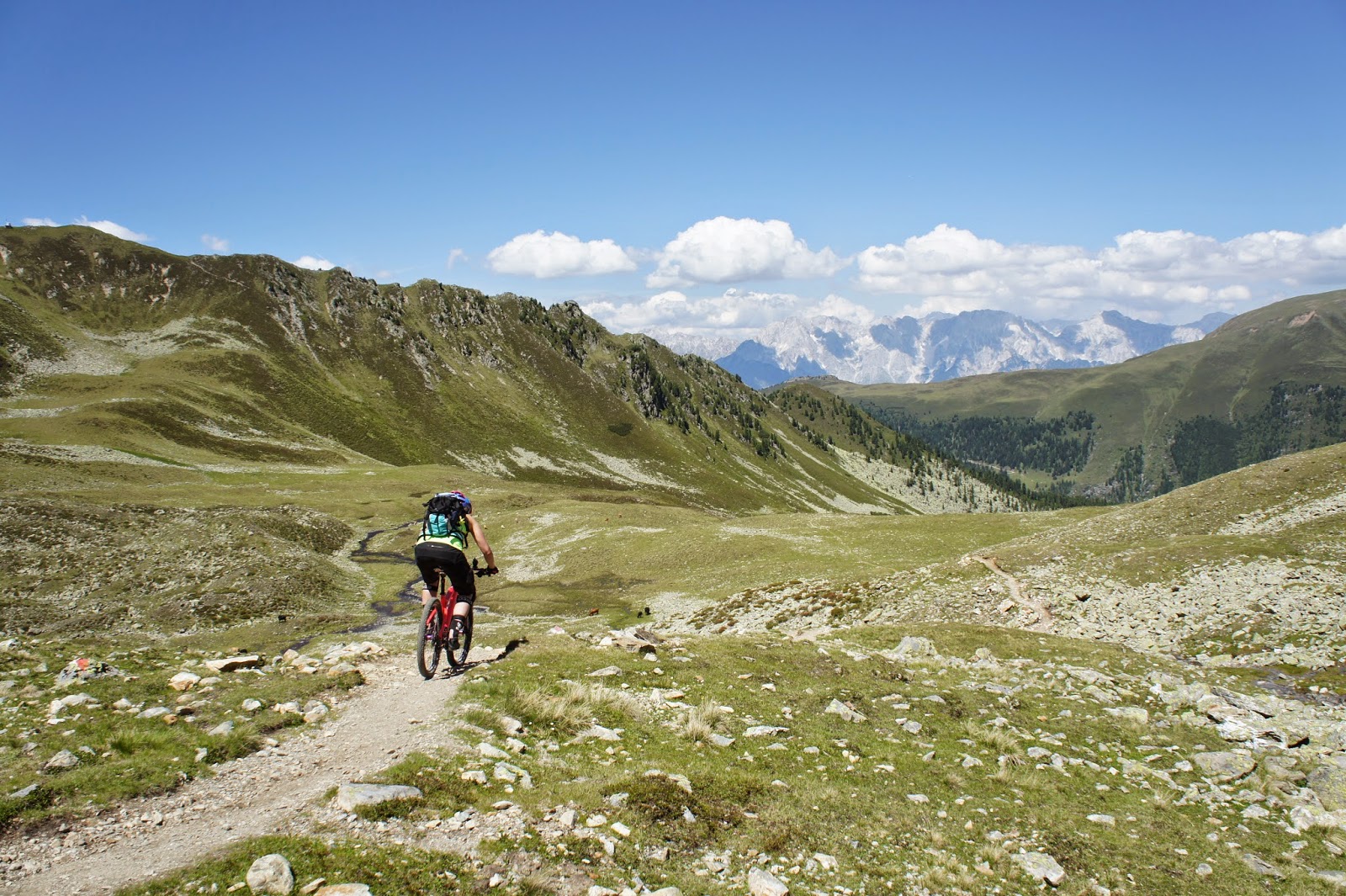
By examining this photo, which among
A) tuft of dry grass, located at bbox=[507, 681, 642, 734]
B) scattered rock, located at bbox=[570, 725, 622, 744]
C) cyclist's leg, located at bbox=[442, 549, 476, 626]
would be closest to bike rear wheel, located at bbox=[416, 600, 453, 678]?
cyclist's leg, located at bbox=[442, 549, 476, 626]

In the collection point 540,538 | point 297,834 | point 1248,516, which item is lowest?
point 540,538

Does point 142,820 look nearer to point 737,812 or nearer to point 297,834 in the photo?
point 297,834

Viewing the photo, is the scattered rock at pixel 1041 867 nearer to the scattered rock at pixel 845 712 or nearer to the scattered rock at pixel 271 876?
the scattered rock at pixel 845 712

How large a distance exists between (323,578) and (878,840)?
179 feet

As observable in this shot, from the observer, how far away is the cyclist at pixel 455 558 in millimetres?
16172

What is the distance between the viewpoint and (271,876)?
25.7 ft

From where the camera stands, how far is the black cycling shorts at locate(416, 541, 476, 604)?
16.2m

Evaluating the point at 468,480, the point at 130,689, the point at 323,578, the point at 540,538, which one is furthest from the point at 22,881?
the point at 468,480

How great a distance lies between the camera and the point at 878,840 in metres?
11.0

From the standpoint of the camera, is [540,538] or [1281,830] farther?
[540,538]

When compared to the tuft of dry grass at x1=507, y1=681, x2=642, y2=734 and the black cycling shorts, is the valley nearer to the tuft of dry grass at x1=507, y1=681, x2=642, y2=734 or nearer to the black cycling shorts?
the tuft of dry grass at x1=507, y1=681, x2=642, y2=734

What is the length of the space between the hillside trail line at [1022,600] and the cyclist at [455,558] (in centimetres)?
2768

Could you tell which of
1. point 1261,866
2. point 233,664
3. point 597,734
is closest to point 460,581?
point 597,734

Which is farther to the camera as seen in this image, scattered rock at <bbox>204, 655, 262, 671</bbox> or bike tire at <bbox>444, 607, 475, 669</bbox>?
bike tire at <bbox>444, 607, 475, 669</bbox>
